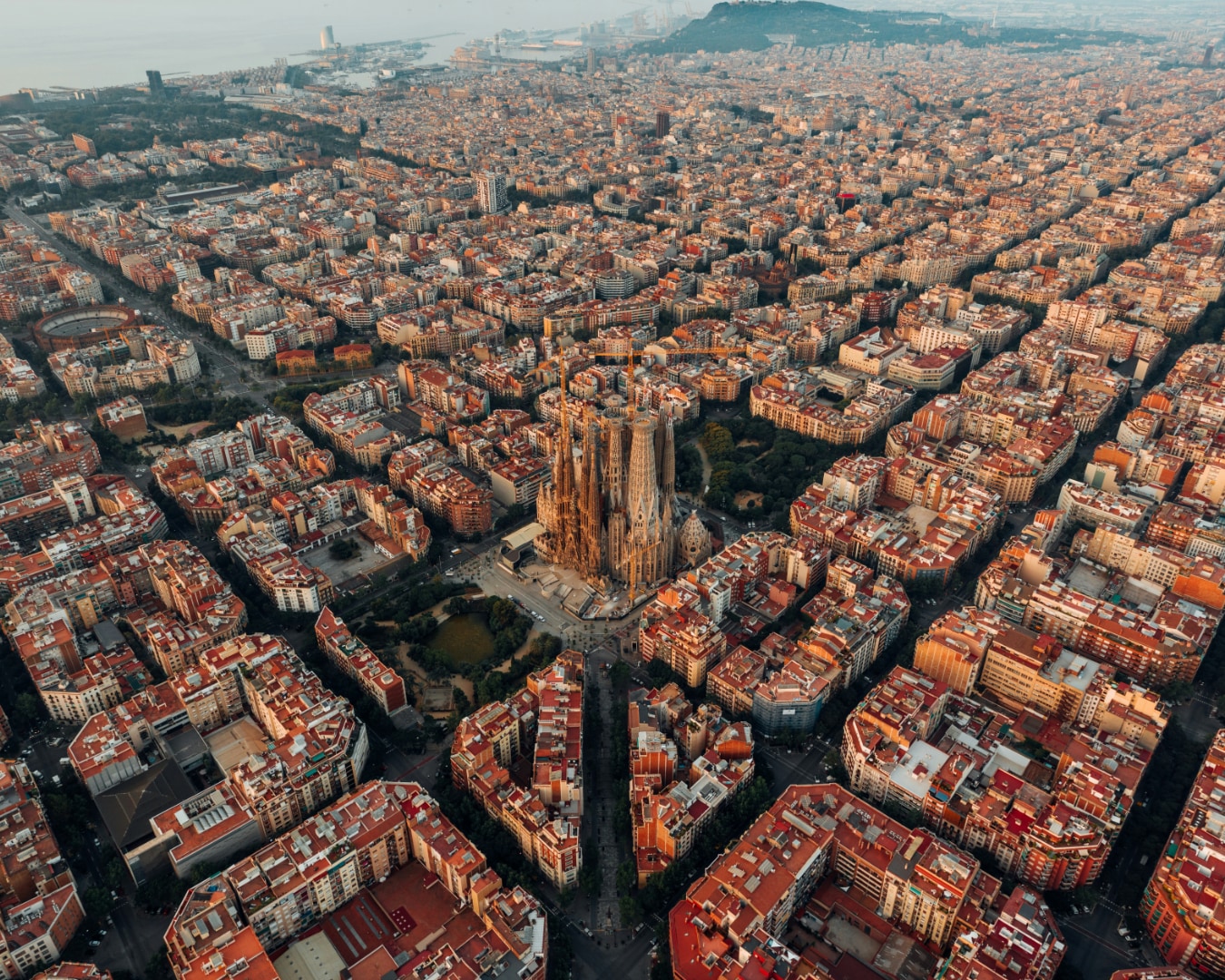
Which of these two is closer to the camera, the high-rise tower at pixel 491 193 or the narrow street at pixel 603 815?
the narrow street at pixel 603 815

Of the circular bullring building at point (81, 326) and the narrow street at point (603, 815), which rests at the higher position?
the circular bullring building at point (81, 326)

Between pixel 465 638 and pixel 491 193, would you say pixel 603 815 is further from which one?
pixel 491 193

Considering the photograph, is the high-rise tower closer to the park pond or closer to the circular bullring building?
the circular bullring building

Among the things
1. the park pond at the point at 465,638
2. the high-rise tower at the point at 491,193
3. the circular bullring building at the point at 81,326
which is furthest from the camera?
the high-rise tower at the point at 491,193

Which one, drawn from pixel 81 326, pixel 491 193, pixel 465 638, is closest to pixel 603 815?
pixel 465 638

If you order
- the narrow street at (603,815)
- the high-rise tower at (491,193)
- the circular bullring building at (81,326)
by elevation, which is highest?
the high-rise tower at (491,193)

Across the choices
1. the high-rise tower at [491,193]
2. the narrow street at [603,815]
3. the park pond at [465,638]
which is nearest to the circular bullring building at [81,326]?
the high-rise tower at [491,193]

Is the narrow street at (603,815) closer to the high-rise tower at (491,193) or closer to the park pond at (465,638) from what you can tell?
the park pond at (465,638)

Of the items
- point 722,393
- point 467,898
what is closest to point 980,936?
point 467,898
